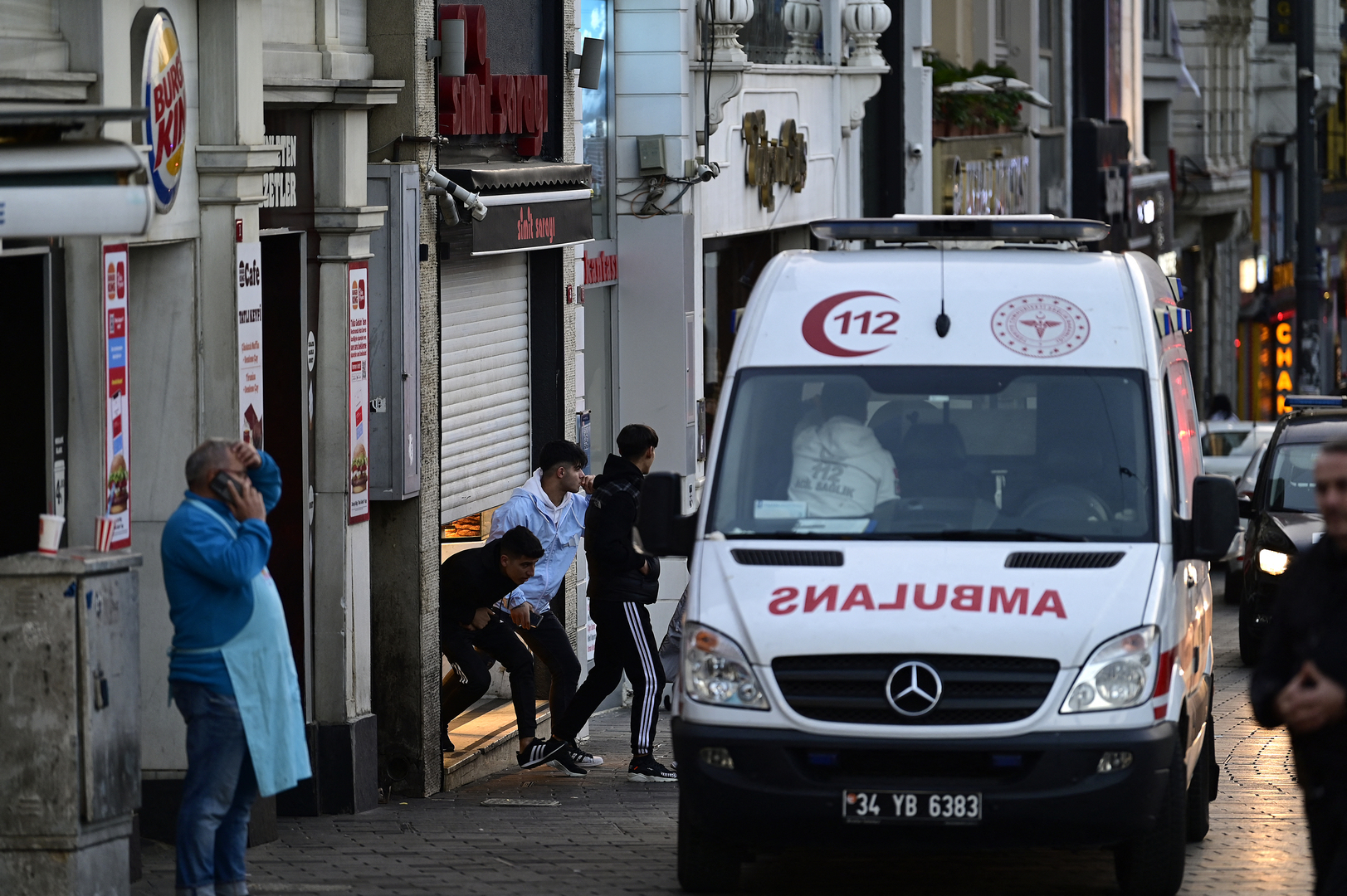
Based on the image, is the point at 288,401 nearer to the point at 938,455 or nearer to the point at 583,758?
the point at 583,758

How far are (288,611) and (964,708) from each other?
4.35 meters

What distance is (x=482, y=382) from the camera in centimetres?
1373

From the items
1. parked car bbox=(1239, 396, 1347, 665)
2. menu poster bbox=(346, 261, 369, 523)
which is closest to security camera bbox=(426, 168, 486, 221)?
menu poster bbox=(346, 261, 369, 523)

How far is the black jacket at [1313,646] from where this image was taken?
620cm

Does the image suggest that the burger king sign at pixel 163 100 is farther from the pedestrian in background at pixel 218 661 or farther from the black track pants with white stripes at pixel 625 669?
the black track pants with white stripes at pixel 625 669

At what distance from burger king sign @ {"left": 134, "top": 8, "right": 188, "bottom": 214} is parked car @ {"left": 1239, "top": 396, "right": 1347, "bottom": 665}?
9.66 meters

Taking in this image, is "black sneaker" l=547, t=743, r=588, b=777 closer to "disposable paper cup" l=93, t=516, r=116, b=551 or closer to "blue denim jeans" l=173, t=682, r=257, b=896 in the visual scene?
"disposable paper cup" l=93, t=516, r=116, b=551

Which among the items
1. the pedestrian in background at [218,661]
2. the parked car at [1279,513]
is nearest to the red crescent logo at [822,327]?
the pedestrian in background at [218,661]

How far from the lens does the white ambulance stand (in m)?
8.10

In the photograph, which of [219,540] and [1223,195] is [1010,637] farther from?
[1223,195]

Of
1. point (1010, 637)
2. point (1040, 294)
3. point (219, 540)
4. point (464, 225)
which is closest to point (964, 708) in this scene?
point (1010, 637)

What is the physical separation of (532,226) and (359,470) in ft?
9.20

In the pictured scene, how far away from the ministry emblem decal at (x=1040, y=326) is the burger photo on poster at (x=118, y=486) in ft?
11.4

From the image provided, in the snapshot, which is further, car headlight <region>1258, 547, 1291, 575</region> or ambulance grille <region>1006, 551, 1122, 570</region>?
car headlight <region>1258, 547, 1291, 575</region>
